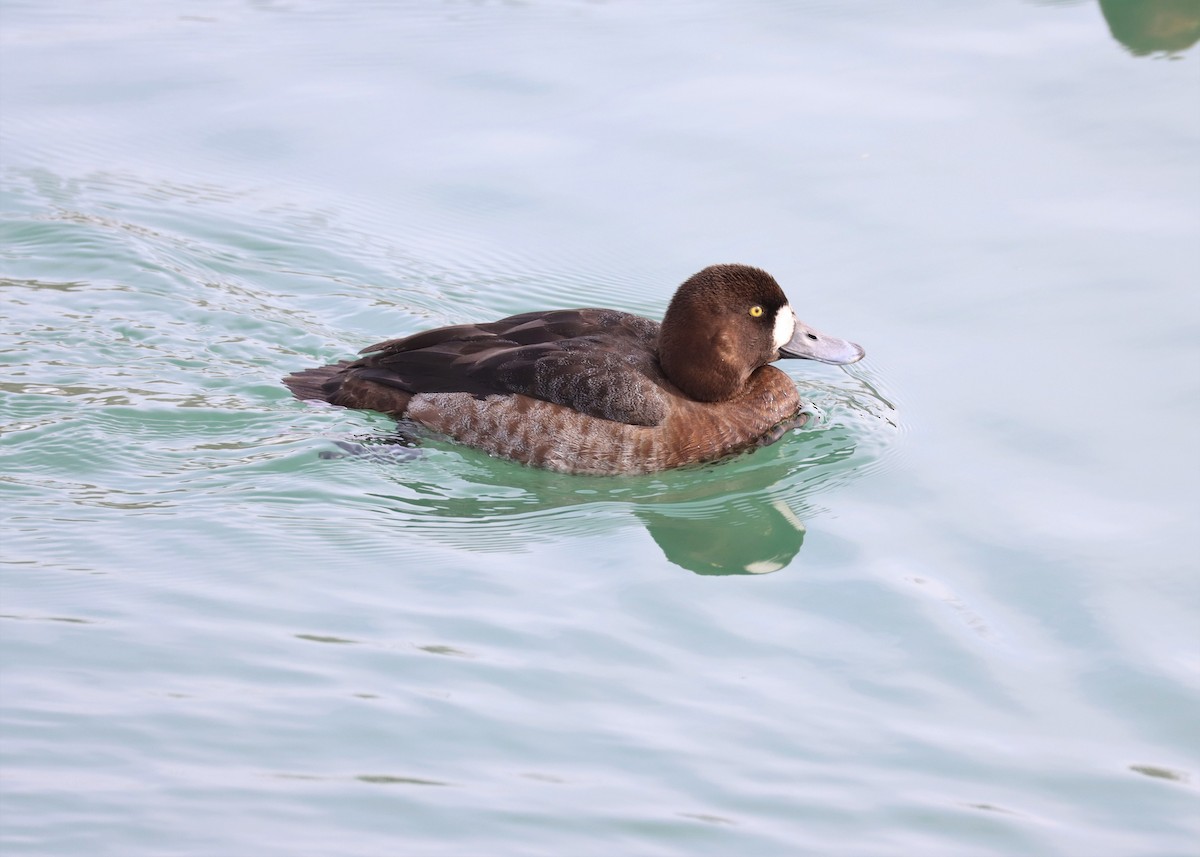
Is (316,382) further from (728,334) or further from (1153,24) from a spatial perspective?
(1153,24)

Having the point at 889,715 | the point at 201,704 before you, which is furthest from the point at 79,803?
the point at 889,715

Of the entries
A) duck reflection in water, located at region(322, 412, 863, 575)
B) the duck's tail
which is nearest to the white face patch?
duck reflection in water, located at region(322, 412, 863, 575)

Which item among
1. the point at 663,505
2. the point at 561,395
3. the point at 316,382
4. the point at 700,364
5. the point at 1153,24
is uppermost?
the point at 1153,24

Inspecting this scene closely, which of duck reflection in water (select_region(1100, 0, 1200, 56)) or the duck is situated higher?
duck reflection in water (select_region(1100, 0, 1200, 56))

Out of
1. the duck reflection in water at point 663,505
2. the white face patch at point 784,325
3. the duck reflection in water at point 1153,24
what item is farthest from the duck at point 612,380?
the duck reflection in water at point 1153,24

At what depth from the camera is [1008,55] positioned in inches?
434

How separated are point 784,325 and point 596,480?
1271mm

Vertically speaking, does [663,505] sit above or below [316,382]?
below

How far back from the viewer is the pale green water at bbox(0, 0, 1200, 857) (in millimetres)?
4953

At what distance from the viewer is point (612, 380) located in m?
7.49

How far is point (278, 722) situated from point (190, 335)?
4061 millimetres

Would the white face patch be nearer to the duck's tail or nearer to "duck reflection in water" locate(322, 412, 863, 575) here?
"duck reflection in water" locate(322, 412, 863, 575)

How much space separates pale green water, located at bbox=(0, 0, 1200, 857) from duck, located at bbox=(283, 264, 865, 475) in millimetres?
167

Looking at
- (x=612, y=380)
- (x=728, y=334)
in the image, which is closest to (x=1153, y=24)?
(x=728, y=334)
